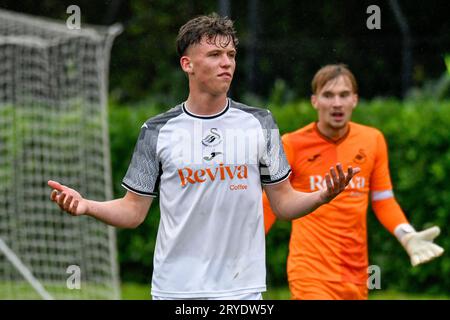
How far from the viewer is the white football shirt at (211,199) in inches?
230

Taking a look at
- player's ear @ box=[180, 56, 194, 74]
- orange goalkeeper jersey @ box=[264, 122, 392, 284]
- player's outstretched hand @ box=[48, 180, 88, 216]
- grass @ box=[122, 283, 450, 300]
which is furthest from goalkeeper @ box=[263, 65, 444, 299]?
grass @ box=[122, 283, 450, 300]

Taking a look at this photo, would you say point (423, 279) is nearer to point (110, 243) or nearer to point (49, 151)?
point (110, 243)

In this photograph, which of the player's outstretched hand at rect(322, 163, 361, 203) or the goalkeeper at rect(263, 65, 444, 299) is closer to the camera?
the player's outstretched hand at rect(322, 163, 361, 203)

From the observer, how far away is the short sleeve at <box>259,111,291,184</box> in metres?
5.95

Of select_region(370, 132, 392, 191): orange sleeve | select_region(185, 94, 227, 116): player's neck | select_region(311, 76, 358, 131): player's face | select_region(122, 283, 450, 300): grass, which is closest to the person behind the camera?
select_region(185, 94, 227, 116): player's neck

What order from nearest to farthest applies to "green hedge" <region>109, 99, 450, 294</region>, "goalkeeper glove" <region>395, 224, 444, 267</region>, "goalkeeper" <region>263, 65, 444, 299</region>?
"goalkeeper glove" <region>395, 224, 444, 267</region>, "goalkeeper" <region>263, 65, 444, 299</region>, "green hedge" <region>109, 99, 450, 294</region>

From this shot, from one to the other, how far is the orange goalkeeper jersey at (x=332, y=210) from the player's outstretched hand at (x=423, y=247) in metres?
0.47

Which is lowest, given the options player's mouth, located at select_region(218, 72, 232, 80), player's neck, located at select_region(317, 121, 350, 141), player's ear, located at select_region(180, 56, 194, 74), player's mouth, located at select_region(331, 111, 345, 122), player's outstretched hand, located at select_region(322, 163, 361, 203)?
player's outstretched hand, located at select_region(322, 163, 361, 203)

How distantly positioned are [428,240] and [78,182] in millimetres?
5478

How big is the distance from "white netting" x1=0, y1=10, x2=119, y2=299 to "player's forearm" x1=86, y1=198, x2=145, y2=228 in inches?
221

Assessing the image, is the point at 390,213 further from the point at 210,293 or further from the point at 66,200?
the point at 66,200

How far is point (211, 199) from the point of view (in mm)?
5832

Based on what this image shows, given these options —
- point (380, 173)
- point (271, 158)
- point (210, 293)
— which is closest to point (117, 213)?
point (210, 293)

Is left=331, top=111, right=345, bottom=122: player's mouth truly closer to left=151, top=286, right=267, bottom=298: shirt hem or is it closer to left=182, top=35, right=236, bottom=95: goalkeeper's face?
left=182, top=35, right=236, bottom=95: goalkeeper's face
